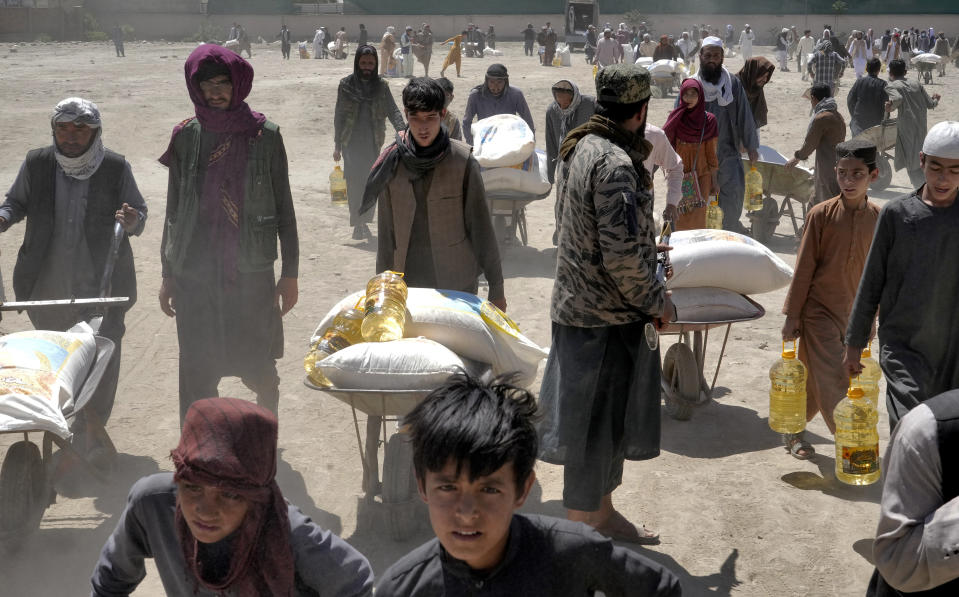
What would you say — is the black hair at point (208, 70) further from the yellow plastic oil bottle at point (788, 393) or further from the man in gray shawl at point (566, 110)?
the man in gray shawl at point (566, 110)

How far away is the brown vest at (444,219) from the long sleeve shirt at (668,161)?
2.27 metres

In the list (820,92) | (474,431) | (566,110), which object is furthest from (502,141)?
(474,431)

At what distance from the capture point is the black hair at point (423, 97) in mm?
4480

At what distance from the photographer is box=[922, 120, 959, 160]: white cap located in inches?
144

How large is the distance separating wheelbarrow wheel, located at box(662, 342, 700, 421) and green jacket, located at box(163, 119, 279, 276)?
8.11ft

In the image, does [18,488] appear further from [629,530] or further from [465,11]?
[465,11]

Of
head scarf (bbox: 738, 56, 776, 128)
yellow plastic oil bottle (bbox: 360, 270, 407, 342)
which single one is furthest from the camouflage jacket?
head scarf (bbox: 738, 56, 776, 128)

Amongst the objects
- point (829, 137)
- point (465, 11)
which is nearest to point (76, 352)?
point (829, 137)

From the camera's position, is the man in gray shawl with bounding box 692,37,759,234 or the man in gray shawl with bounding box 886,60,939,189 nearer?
the man in gray shawl with bounding box 692,37,759,234

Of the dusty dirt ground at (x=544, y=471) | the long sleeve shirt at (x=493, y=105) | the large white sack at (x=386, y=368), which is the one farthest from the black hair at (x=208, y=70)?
the long sleeve shirt at (x=493, y=105)

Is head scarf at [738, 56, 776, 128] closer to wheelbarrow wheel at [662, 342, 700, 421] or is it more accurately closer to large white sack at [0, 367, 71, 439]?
wheelbarrow wheel at [662, 342, 700, 421]

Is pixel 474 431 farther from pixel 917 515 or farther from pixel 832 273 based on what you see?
pixel 832 273

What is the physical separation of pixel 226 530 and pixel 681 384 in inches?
158

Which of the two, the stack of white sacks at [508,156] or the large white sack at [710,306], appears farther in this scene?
the stack of white sacks at [508,156]
